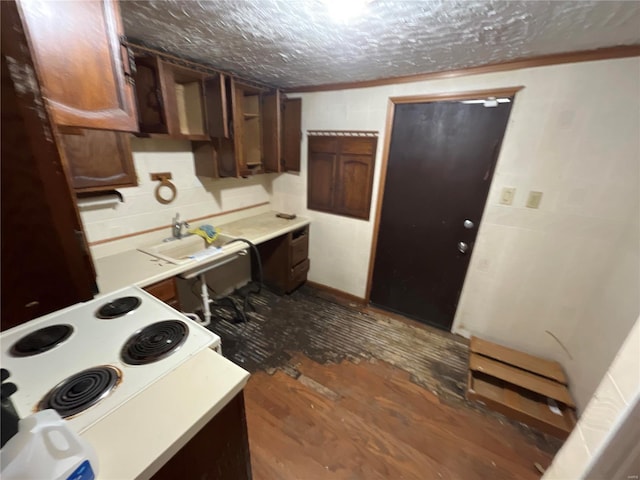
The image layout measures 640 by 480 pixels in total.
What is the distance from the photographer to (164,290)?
150 centimetres

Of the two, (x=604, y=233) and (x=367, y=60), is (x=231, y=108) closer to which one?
(x=367, y=60)

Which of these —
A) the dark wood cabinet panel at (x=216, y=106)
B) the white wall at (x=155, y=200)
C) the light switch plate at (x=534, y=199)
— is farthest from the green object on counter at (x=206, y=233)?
the light switch plate at (x=534, y=199)

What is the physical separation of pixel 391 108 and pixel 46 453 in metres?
2.39

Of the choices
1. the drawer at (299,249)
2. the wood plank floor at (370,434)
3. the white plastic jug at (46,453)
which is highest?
the white plastic jug at (46,453)

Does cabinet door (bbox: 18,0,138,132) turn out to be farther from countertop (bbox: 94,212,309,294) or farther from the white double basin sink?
the white double basin sink

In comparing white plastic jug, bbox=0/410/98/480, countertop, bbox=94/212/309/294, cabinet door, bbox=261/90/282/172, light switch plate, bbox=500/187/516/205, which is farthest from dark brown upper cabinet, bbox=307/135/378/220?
white plastic jug, bbox=0/410/98/480

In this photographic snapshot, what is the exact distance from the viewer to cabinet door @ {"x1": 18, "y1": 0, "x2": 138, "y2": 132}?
0.76 meters

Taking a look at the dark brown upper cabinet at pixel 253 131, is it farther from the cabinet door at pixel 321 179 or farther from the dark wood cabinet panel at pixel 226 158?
the cabinet door at pixel 321 179

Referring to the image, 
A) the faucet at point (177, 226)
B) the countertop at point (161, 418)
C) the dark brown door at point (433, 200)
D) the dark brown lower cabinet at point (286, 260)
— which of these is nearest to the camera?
the countertop at point (161, 418)

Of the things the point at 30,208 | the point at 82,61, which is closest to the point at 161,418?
the point at 30,208

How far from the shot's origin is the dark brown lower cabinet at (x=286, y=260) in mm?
2602

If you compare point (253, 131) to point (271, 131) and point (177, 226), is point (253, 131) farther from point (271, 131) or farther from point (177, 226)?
point (177, 226)

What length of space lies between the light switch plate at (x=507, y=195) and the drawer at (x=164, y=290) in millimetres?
2266

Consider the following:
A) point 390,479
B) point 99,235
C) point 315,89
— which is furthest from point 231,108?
point 390,479
